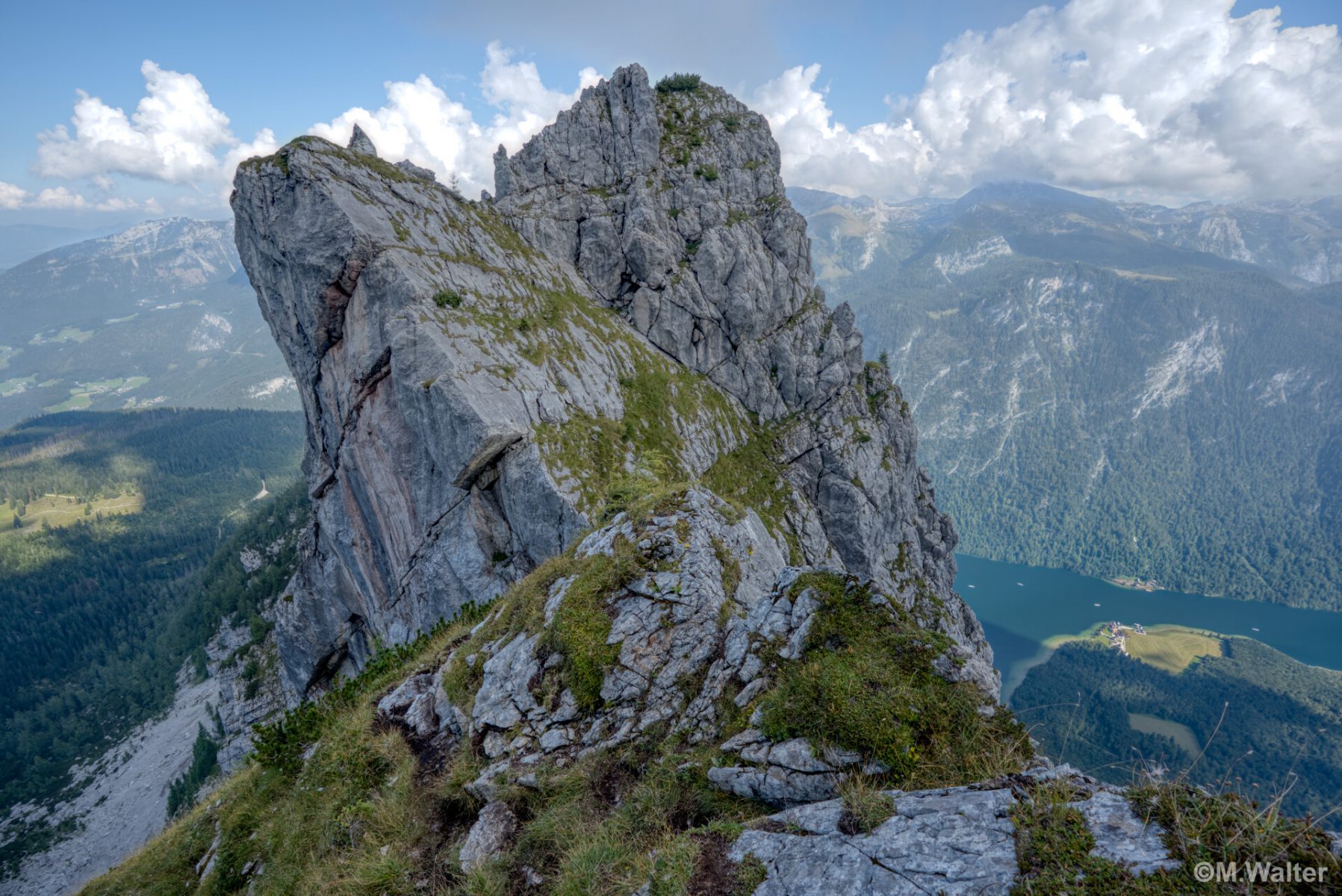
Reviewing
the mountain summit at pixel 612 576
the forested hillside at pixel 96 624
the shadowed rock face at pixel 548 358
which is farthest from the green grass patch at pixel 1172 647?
the forested hillside at pixel 96 624

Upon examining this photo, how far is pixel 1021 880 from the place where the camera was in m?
5.81

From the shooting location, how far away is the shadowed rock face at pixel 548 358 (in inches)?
1292

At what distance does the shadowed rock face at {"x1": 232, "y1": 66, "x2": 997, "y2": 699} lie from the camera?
108 feet

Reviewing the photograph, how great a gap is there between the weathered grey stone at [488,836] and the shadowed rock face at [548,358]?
27.7 feet

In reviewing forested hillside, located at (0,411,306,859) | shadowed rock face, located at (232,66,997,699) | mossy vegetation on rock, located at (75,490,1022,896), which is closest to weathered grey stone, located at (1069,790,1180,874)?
mossy vegetation on rock, located at (75,490,1022,896)

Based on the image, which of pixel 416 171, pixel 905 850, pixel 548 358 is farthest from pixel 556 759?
pixel 416 171

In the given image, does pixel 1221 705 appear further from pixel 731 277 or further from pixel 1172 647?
pixel 731 277

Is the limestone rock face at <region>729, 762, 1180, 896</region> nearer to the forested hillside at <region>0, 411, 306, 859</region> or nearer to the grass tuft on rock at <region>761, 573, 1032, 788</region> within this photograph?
the grass tuft on rock at <region>761, 573, 1032, 788</region>

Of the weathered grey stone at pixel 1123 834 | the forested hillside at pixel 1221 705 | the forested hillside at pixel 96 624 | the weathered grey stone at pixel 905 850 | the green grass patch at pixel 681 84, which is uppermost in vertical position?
the green grass patch at pixel 681 84

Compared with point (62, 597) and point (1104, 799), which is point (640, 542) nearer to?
point (1104, 799)

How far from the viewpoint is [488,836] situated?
9828mm

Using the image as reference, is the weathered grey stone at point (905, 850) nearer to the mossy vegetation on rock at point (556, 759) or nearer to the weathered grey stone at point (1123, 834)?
the mossy vegetation on rock at point (556, 759)

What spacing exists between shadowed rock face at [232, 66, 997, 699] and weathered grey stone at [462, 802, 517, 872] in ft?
27.7

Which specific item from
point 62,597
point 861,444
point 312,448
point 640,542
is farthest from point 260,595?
point 62,597
